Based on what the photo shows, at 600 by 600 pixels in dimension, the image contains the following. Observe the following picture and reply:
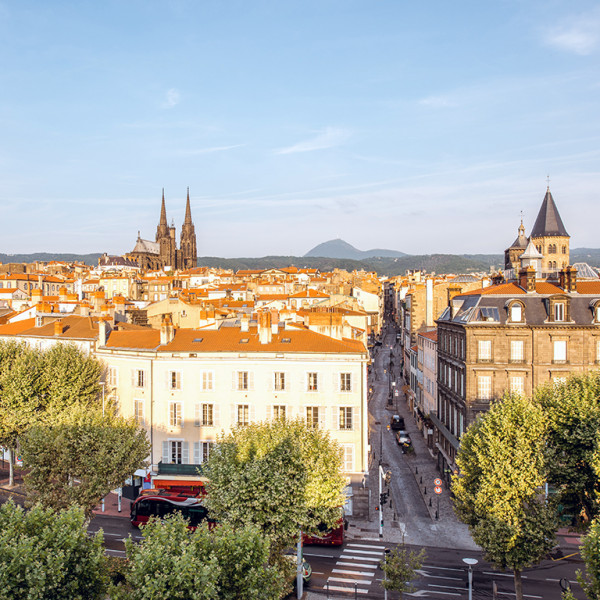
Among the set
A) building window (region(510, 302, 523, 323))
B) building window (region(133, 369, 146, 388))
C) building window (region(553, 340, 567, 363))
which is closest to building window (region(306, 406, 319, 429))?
building window (region(133, 369, 146, 388))

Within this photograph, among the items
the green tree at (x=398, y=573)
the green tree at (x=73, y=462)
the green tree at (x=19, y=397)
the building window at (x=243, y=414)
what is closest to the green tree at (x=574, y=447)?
the green tree at (x=398, y=573)

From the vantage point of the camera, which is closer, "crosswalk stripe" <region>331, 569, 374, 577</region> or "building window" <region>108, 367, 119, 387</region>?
"crosswalk stripe" <region>331, 569, 374, 577</region>

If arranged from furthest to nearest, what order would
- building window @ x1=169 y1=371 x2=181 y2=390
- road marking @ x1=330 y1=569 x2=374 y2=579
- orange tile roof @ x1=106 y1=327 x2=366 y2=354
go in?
building window @ x1=169 y1=371 x2=181 y2=390, orange tile roof @ x1=106 y1=327 x2=366 y2=354, road marking @ x1=330 y1=569 x2=374 y2=579

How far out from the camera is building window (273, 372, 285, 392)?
41812 millimetres

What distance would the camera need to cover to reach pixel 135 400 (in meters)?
44.9

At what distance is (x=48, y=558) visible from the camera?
17484 mm

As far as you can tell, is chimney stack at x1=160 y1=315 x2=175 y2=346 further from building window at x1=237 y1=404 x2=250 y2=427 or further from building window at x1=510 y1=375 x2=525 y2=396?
building window at x1=510 y1=375 x2=525 y2=396

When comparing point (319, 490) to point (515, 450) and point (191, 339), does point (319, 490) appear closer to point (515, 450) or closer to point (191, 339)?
point (515, 450)

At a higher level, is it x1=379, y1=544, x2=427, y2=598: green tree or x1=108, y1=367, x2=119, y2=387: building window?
x1=108, y1=367, x2=119, y2=387: building window

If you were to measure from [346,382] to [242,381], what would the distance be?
788 centimetres

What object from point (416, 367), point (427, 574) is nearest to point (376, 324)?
point (416, 367)

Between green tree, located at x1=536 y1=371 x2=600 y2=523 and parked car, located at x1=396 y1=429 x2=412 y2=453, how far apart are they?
25.2 m

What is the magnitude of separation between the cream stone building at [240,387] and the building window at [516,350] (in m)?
10.8

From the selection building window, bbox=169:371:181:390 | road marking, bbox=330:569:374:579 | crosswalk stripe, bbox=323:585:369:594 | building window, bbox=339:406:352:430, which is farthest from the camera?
building window, bbox=169:371:181:390
